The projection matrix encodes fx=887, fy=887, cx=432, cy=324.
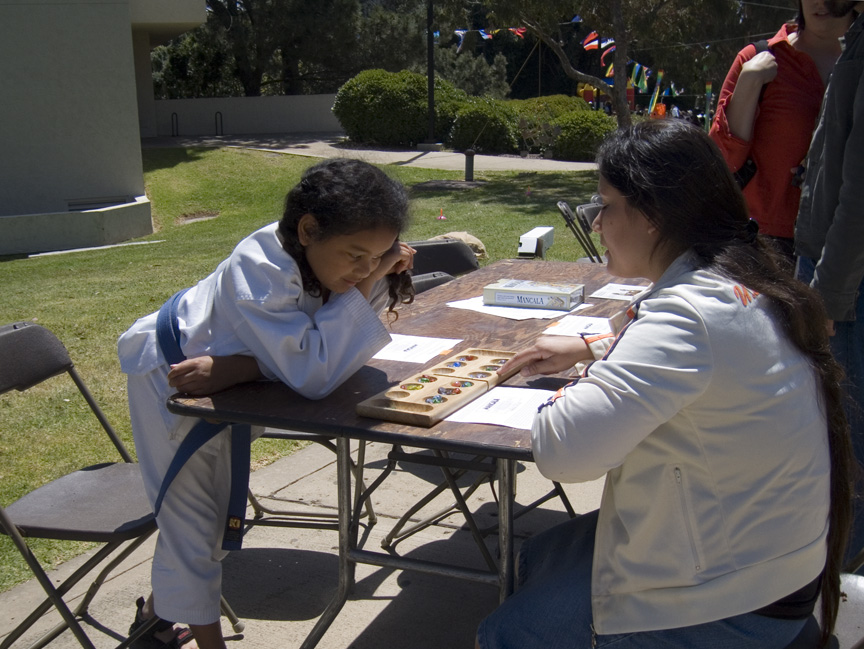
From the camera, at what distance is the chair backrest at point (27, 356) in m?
2.59

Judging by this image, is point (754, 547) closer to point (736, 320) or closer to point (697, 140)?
point (736, 320)

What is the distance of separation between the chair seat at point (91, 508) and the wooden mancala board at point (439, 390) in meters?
0.77

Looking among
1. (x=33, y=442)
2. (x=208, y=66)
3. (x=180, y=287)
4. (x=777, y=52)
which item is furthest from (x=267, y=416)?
(x=208, y=66)

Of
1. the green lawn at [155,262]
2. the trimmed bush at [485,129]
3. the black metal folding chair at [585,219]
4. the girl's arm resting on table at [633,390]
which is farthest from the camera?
the trimmed bush at [485,129]

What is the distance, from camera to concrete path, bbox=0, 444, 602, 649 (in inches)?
108

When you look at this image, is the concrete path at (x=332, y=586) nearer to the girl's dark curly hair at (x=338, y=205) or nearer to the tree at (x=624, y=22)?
the girl's dark curly hair at (x=338, y=205)

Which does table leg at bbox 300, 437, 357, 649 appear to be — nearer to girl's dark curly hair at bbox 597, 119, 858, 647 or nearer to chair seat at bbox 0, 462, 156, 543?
chair seat at bbox 0, 462, 156, 543

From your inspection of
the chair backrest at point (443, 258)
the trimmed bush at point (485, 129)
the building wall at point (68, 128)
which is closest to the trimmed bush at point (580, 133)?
the trimmed bush at point (485, 129)

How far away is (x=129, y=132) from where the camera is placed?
15328 millimetres

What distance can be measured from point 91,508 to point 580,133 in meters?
18.5

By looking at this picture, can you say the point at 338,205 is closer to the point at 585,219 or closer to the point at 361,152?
the point at 585,219

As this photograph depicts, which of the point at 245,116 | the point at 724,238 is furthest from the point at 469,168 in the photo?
the point at 724,238

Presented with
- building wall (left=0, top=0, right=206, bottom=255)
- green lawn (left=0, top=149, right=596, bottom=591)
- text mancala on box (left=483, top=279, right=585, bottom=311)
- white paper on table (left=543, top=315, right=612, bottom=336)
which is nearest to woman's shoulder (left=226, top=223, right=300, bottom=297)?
green lawn (left=0, top=149, right=596, bottom=591)

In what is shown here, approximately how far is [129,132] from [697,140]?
1510 cm
